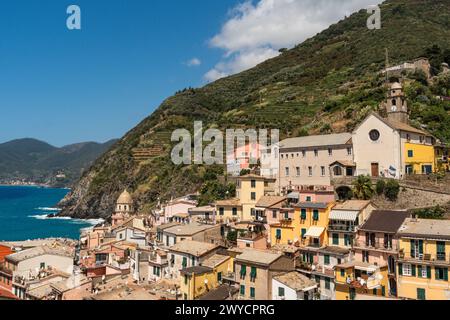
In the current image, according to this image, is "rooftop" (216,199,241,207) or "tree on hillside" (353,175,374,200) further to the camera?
"rooftop" (216,199,241,207)

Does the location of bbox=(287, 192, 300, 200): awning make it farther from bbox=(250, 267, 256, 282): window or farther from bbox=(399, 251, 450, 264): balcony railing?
bbox=(399, 251, 450, 264): balcony railing

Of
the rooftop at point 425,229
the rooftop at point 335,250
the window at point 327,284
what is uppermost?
the rooftop at point 425,229

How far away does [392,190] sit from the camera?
34.5m

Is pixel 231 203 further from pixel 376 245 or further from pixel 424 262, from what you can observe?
pixel 424 262

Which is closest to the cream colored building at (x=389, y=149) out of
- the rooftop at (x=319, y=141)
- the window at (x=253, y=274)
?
the rooftop at (x=319, y=141)

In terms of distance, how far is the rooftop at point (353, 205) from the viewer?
31734 mm

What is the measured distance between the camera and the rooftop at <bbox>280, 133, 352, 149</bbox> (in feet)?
135

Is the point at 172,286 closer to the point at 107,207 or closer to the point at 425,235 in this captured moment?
the point at 425,235

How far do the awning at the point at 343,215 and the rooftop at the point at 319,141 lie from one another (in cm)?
998

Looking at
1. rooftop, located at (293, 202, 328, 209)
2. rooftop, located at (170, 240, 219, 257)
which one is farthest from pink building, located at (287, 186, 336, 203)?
rooftop, located at (170, 240, 219, 257)

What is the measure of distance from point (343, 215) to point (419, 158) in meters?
11.9

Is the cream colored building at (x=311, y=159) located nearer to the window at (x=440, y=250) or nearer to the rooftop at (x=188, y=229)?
the rooftop at (x=188, y=229)

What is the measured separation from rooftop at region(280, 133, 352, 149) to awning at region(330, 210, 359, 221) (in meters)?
9.98
